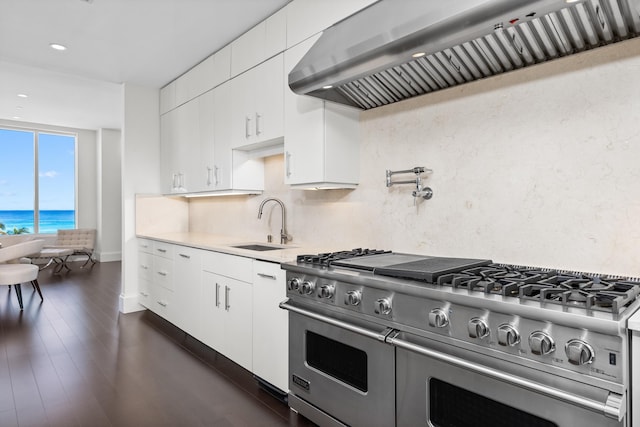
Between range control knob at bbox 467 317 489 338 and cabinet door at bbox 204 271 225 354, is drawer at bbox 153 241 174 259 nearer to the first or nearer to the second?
cabinet door at bbox 204 271 225 354

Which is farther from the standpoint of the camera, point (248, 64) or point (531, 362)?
point (248, 64)

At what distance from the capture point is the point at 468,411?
54.3 inches

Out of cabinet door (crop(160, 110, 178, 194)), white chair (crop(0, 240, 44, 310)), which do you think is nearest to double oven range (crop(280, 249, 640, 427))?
cabinet door (crop(160, 110, 178, 194))

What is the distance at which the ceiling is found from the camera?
9.30ft

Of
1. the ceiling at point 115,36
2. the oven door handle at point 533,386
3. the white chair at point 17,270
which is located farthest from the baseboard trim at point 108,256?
the oven door handle at point 533,386

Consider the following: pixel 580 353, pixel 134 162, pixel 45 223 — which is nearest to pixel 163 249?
pixel 134 162

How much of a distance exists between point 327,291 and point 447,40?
47.2 inches

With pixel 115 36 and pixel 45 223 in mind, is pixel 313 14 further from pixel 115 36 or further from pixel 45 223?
pixel 45 223

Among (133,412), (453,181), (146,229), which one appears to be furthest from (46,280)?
(453,181)

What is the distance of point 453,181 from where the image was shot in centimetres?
212

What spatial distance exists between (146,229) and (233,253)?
7.37 ft

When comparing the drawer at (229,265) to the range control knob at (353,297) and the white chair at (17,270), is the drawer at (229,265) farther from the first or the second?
the white chair at (17,270)

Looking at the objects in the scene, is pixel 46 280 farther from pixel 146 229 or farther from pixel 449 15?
pixel 449 15

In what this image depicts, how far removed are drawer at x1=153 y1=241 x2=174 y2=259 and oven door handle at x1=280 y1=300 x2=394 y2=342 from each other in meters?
1.92
